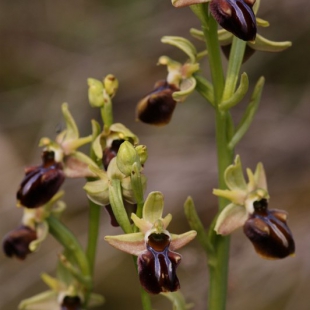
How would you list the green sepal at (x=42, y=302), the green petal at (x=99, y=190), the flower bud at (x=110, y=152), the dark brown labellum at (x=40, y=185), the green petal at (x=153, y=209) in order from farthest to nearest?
the green sepal at (x=42, y=302), the dark brown labellum at (x=40, y=185), the flower bud at (x=110, y=152), the green petal at (x=99, y=190), the green petal at (x=153, y=209)

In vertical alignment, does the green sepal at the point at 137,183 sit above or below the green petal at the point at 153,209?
above

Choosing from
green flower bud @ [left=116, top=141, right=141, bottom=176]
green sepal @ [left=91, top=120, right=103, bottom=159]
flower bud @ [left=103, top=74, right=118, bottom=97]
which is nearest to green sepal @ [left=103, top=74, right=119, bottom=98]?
flower bud @ [left=103, top=74, right=118, bottom=97]

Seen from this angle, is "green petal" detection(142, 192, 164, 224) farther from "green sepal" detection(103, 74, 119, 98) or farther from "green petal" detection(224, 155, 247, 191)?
"green sepal" detection(103, 74, 119, 98)

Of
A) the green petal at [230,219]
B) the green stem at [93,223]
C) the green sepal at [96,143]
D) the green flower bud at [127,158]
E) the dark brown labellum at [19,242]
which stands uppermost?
the green flower bud at [127,158]

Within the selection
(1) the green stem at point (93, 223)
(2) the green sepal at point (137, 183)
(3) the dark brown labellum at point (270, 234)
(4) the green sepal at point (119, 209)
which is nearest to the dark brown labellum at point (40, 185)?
(1) the green stem at point (93, 223)

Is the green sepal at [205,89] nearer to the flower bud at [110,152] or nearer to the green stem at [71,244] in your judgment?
the flower bud at [110,152]

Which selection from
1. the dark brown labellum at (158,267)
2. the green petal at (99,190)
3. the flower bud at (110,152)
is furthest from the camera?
the flower bud at (110,152)

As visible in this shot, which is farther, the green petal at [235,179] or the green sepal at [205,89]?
the green sepal at [205,89]
